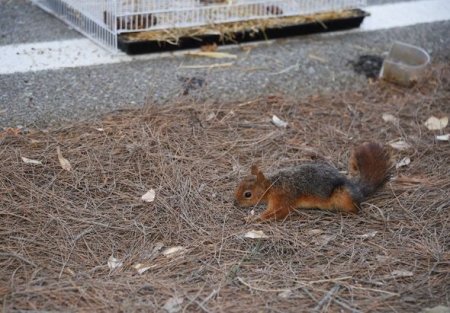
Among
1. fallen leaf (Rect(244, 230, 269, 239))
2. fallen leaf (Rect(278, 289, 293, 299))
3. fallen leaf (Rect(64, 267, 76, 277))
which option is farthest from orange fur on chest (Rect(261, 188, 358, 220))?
fallen leaf (Rect(64, 267, 76, 277))

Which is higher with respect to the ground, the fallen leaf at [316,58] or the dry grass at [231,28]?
the dry grass at [231,28]

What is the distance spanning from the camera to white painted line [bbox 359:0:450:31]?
20.9 ft

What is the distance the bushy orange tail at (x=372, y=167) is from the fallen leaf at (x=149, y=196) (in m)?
1.27

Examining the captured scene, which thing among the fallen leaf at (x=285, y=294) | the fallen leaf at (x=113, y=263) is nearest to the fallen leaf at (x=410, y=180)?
the fallen leaf at (x=285, y=294)

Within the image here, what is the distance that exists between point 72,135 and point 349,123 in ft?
6.85

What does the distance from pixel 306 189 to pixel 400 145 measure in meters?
1.17

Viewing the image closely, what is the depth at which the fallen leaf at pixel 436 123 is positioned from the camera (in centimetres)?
482

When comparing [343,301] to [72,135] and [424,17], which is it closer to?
[72,135]

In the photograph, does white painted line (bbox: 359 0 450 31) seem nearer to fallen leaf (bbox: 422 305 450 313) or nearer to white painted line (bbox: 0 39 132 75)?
white painted line (bbox: 0 39 132 75)

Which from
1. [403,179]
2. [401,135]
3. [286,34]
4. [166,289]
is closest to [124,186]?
[166,289]

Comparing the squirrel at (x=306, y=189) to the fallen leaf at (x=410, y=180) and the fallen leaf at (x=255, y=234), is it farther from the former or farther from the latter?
the fallen leaf at (x=410, y=180)

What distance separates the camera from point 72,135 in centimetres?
434

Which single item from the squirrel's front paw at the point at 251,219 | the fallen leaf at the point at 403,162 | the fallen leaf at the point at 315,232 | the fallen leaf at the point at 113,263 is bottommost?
the fallen leaf at the point at 113,263

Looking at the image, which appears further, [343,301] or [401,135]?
[401,135]
